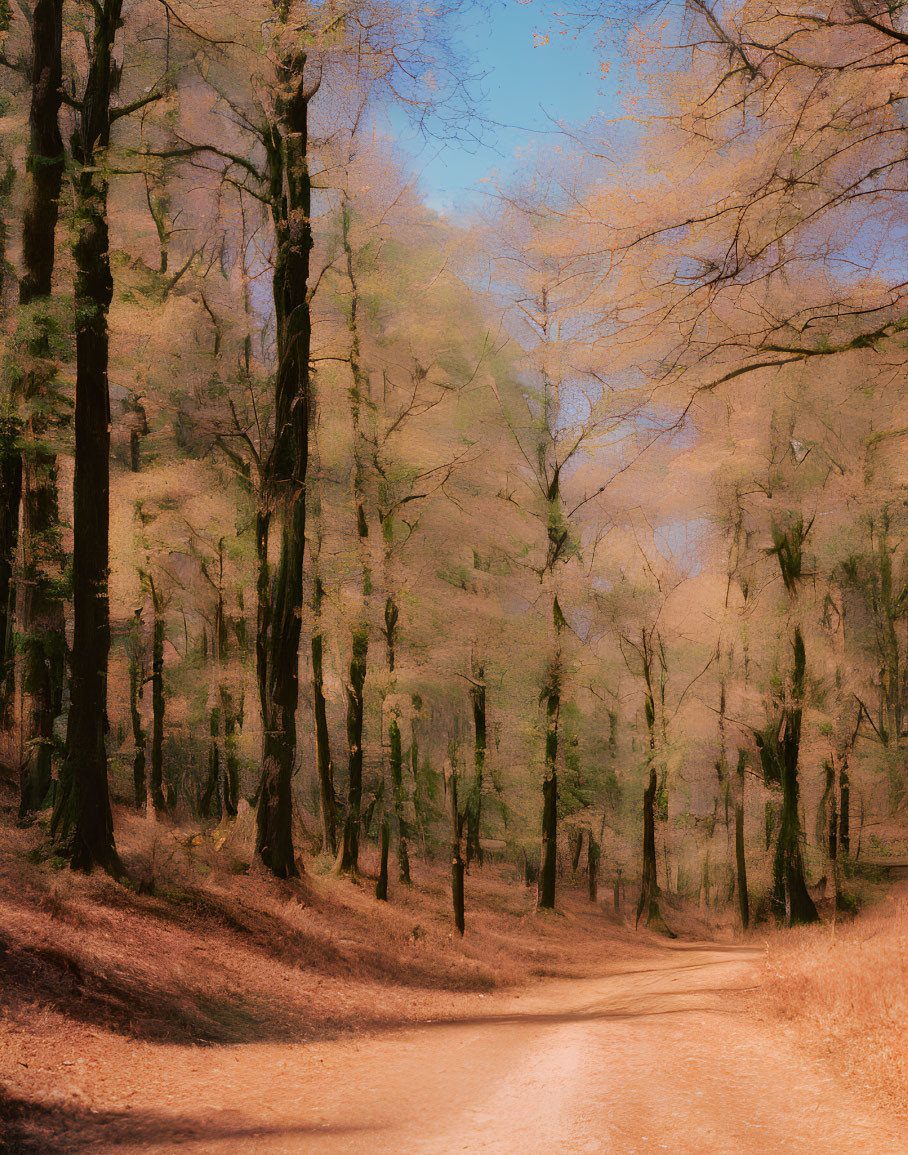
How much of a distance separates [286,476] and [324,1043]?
739cm

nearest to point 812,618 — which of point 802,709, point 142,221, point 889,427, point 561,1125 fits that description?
point 802,709

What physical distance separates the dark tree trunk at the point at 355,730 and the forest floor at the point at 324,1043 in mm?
4413

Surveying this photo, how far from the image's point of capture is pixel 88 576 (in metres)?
8.38

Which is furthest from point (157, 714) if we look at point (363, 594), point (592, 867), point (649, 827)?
point (592, 867)

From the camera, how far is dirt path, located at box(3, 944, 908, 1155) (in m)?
3.79

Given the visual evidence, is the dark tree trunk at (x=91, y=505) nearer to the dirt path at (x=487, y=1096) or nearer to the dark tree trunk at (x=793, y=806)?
the dirt path at (x=487, y=1096)

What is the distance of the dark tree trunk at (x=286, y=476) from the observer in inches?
421

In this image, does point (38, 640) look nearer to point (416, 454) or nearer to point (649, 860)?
point (416, 454)

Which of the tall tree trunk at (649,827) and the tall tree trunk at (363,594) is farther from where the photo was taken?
the tall tree trunk at (649,827)

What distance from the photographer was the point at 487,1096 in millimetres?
4812

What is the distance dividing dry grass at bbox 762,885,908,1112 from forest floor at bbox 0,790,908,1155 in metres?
0.10

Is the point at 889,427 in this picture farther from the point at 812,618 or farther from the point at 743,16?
the point at 743,16

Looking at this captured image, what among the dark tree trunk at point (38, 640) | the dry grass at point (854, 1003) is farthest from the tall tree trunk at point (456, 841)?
the dark tree trunk at point (38, 640)

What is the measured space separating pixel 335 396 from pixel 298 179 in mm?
5666
